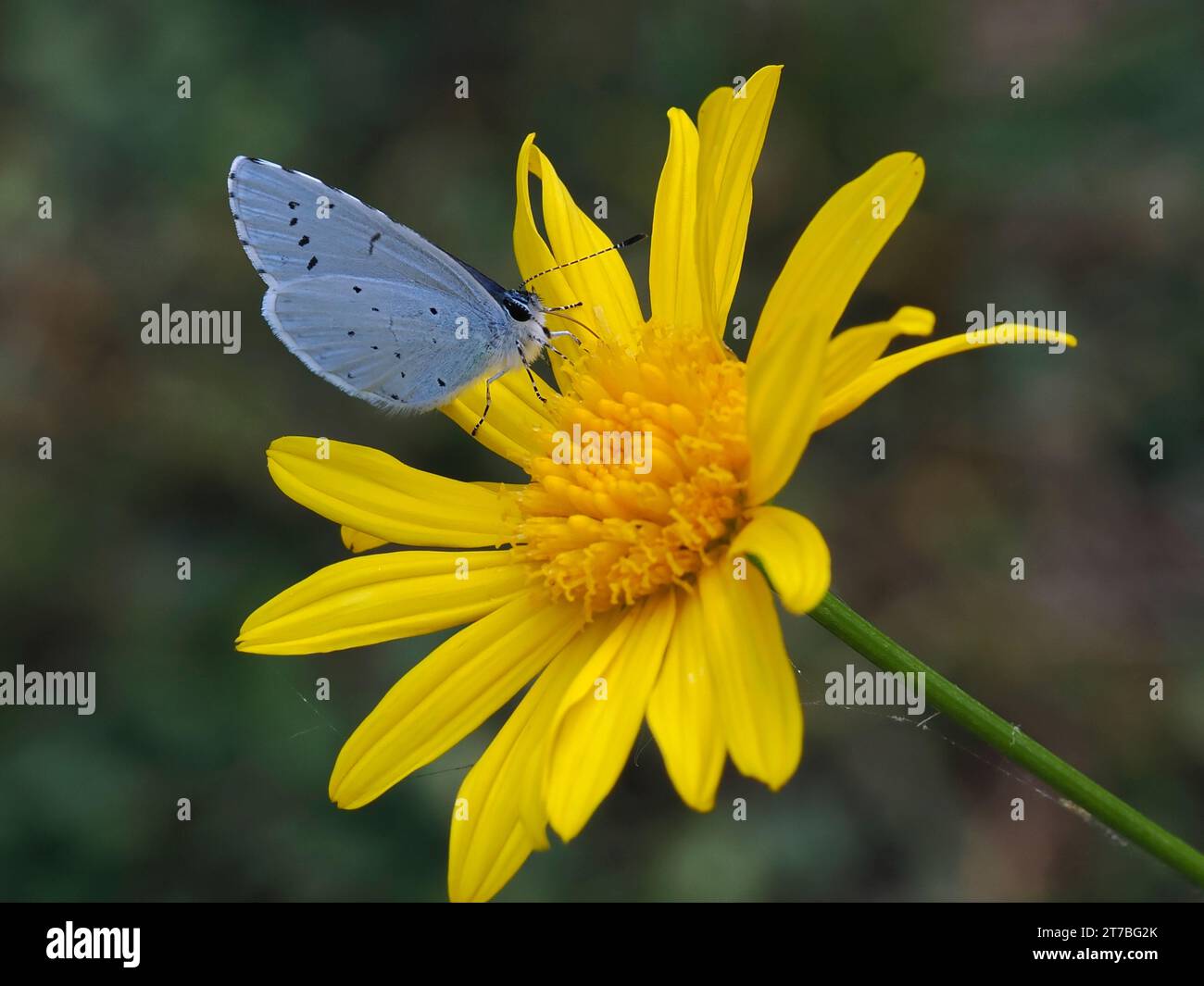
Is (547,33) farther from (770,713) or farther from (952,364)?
(770,713)

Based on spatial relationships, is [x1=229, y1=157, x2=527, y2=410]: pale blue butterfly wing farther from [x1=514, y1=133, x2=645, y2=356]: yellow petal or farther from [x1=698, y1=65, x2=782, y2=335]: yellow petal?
[x1=698, y1=65, x2=782, y2=335]: yellow petal

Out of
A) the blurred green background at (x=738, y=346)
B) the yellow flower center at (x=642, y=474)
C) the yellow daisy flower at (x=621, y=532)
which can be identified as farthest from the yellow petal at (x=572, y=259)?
the blurred green background at (x=738, y=346)

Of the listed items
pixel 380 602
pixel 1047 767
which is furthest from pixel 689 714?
pixel 380 602

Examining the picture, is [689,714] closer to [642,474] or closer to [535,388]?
[642,474]

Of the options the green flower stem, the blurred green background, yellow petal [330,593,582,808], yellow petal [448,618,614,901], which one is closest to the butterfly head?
yellow petal [330,593,582,808]

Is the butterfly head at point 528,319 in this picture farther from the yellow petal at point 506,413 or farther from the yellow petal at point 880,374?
the yellow petal at point 880,374

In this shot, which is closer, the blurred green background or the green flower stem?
the green flower stem
